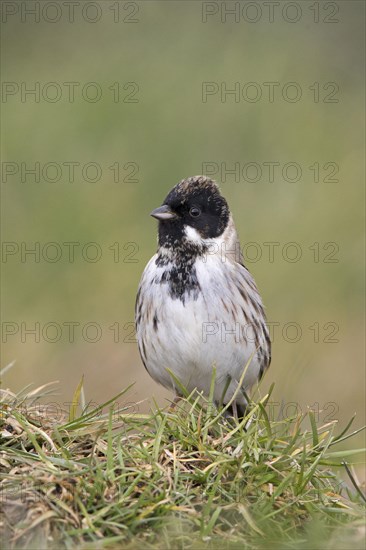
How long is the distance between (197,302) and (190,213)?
1.61 feet

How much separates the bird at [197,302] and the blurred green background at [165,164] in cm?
234

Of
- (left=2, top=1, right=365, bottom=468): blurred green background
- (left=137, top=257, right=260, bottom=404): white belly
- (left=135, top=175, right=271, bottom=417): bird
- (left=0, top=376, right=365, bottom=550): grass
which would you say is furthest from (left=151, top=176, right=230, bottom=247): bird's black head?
(left=2, top=1, right=365, bottom=468): blurred green background

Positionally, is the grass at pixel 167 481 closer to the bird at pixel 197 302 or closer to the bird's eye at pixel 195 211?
the bird at pixel 197 302

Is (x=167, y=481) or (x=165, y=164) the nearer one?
(x=167, y=481)

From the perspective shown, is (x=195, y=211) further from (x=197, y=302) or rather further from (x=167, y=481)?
(x=167, y=481)

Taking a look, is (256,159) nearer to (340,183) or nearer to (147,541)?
(340,183)

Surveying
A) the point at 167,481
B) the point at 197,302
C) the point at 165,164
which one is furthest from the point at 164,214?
the point at 165,164

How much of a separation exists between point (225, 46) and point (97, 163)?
2.08 metres

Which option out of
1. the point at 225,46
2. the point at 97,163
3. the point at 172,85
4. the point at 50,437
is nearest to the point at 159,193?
the point at 97,163

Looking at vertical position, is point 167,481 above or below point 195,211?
Answer: below

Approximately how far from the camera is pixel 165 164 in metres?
10.5

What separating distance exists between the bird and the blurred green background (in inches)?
92.2

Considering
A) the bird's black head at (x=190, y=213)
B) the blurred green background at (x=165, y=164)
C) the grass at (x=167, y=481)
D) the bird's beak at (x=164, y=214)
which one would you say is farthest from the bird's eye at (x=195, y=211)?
the blurred green background at (x=165, y=164)

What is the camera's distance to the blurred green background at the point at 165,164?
9.69 metres
